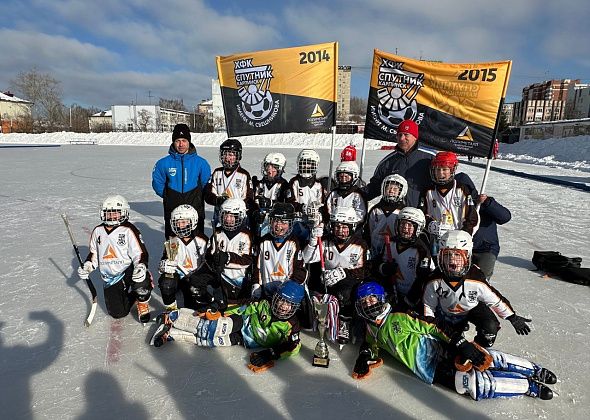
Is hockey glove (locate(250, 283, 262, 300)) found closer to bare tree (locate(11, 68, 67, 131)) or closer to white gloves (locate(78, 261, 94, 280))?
white gloves (locate(78, 261, 94, 280))

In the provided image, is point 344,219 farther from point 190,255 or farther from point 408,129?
point 190,255

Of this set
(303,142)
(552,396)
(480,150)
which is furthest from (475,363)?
(303,142)

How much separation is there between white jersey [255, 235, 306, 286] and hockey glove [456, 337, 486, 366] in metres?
1.45

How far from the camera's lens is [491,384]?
239 centimetres

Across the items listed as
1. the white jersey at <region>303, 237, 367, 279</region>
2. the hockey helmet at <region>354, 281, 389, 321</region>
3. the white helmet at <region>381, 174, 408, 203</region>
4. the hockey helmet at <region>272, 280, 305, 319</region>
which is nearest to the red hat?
the white helmet at <region>381, 174, 408, 203</region>

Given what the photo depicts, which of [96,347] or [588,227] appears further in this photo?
[588,227]

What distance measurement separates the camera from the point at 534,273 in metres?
4.77

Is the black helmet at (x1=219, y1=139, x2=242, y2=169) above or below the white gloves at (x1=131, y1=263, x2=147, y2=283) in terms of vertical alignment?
above

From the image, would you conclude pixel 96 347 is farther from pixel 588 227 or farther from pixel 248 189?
pixel 588 227

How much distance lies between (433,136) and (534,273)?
224cm

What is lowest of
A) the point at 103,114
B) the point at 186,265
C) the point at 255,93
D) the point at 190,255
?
the point at 186,265

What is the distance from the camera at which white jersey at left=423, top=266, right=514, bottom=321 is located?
2.68 m

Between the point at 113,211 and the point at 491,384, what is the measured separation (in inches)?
133

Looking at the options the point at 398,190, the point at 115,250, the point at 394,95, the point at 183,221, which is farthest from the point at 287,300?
the point at 394,95
